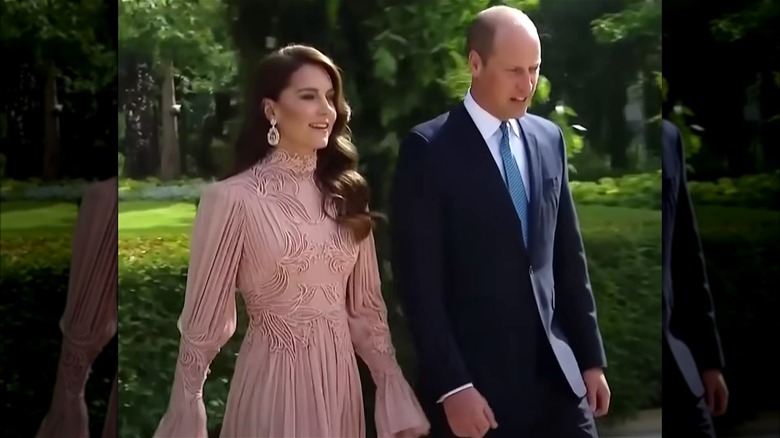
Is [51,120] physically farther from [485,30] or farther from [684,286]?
[684,286]

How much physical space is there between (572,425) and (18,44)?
8.24 feet

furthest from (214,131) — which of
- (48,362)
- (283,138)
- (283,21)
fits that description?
(48,362)

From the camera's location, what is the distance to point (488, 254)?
336cm

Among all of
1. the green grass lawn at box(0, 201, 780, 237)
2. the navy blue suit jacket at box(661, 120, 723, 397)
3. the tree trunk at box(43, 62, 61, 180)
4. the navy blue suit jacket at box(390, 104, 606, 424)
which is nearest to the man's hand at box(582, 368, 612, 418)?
the navy blue suit jacket at box(390, 104, 606, 424)

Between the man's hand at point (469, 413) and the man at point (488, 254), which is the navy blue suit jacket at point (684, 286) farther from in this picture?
the man's hand at point (469, 413)

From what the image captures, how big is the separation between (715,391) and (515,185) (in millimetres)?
1334

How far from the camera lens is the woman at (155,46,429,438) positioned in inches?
128

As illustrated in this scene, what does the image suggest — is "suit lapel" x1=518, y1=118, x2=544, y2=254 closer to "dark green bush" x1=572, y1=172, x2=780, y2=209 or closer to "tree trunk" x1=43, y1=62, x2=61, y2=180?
"dark green bush" x1=572, y1=172, x2=780, y2=209

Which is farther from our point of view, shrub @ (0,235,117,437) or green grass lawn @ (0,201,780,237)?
shrub @ (0,235,117,437)

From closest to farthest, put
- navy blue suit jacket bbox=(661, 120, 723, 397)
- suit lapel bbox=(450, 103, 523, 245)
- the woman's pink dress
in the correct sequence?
1. the woman's pink dress
2. suit lapel bbox=(450, 103, 523, 245)
3. navy blue suit jacket bbox=(661, 120, 723, 397)

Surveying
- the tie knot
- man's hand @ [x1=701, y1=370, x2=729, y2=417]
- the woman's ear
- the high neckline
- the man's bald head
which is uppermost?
the man's bald head

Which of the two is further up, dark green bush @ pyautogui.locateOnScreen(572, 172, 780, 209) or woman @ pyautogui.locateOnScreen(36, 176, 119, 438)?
dark green bush @ pyautogui.locateOnScreen(572, 172, 780, 209)

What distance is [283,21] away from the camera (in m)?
3.31

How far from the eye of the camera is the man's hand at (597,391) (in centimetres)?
353
